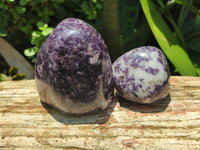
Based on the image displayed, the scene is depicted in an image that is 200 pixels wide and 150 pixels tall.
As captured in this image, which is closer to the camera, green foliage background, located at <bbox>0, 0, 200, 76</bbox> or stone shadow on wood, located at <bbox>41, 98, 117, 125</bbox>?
stone shadow on wood, located at <bbox>41, 98, 117, 125</bbox>

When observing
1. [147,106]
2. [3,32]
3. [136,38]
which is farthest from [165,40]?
[3,32]

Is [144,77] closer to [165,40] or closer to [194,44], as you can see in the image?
[165,40]

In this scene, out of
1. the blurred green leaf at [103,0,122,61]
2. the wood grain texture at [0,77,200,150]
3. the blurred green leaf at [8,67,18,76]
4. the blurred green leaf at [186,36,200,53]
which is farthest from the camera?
the blurred green leaf at [186,36,200,53]

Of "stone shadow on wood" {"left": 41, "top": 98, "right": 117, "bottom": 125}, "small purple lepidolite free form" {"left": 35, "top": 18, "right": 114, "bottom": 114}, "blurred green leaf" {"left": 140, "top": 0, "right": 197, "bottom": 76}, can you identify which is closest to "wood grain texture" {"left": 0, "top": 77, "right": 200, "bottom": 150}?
"stone shadow on wood" {"left": 41, "top": 98, "right": 117, "bottom": 125}

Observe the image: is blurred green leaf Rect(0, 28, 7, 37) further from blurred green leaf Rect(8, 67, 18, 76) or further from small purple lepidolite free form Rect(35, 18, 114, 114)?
small purple lepidolite free form Rect(35, 18, 114, 114)

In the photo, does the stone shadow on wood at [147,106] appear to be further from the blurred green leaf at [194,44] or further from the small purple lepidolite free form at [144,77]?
the blurred green leaf at [194,44]

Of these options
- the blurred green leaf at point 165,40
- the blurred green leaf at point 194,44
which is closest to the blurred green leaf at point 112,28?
the blurred green leaf at point 165,40

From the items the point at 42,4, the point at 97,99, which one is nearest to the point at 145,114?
the point at 97,99
